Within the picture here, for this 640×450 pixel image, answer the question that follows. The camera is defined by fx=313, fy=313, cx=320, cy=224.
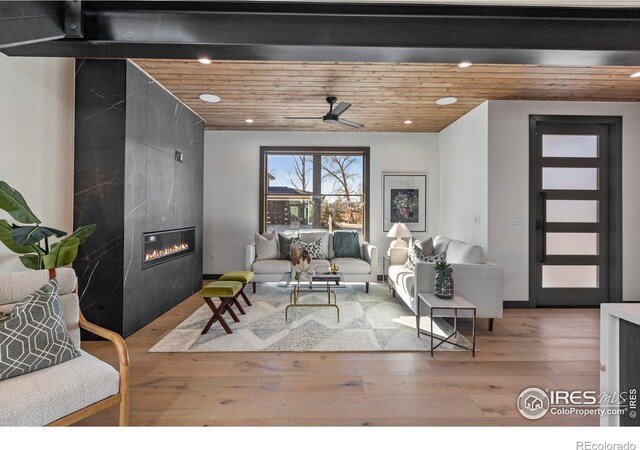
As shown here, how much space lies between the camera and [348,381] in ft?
7.50

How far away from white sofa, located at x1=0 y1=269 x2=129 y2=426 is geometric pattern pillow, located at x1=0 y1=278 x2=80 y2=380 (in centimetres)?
4

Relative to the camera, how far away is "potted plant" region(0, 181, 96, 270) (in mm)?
2189

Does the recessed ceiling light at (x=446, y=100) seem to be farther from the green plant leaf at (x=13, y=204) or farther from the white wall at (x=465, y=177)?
the green plant leaf at (x=13, y=204)

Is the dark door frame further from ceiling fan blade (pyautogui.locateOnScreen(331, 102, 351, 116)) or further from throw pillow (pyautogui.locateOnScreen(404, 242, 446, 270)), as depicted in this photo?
ceiling fan blade (pyautogui.locateOnScreen(331, 102, 351, 116))

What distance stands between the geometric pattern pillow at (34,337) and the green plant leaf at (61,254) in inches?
35.8

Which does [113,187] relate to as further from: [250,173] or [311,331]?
[250,173]

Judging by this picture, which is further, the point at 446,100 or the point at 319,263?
the point at 319,263

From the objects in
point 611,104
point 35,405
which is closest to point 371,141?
point 611,104

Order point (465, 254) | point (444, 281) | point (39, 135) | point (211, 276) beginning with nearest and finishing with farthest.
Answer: point (39, 135) < point (444, 281) < point (465, 254) < point (211, 276)

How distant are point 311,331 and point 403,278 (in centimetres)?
130

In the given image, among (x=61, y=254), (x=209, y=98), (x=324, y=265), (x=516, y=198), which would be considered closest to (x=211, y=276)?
(x=324, y=265)

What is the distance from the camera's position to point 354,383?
2.26 meters

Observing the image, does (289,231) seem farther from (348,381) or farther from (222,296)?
(348,381)

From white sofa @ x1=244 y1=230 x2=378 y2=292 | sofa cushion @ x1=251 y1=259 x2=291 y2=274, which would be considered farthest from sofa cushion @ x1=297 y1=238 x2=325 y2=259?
sofa cushion @ x1=251 y1=259 x2=291 y2=274
